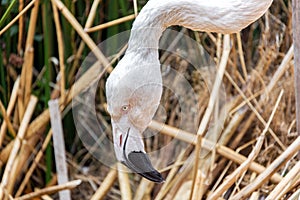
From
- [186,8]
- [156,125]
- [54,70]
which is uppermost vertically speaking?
[186,8]

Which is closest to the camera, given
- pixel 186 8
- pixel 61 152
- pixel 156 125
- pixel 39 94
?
pixel 186 8

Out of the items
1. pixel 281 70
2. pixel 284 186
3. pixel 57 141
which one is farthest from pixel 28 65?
pixel 284 186

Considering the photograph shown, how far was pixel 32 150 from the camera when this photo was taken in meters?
1.95

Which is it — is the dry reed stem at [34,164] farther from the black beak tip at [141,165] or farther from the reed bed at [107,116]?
the black beak tip at [141,165]

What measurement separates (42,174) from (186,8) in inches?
37.9

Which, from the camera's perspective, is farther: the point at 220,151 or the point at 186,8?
the point at 220,151

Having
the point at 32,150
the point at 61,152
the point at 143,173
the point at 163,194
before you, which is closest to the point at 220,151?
the point at 163,194

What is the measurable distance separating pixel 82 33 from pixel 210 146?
1.30 ft

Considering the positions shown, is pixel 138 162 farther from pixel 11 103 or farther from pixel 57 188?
pixel 11 103

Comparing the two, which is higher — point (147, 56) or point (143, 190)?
point (147, 56)

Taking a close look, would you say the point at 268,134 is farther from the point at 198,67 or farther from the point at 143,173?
the point at 143,173

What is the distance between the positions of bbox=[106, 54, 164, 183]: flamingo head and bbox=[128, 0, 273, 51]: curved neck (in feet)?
0.12

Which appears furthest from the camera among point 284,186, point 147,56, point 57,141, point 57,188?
point 57,141

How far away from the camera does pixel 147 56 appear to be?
1170 mm
